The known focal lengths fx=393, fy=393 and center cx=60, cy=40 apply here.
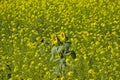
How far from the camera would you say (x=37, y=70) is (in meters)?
4.81

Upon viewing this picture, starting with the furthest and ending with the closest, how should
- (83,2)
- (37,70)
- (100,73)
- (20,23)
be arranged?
(83,2)
(20,23)
(37,70)
(100,73)

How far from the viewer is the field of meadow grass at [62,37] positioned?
15.5 feet

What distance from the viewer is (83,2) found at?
862 centimetres

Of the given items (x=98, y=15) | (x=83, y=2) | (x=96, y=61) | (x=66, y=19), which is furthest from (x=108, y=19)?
(x=96, y=61)

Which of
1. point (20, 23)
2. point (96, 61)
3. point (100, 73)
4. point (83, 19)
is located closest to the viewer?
point (100, 73)

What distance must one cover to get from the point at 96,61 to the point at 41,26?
7.86 feet

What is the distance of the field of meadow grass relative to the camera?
474cm

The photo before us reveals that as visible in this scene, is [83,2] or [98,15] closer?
[98,15]

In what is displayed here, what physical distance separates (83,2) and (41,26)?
1.67 metres

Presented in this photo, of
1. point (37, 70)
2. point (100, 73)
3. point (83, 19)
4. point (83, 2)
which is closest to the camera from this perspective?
point (100, 73)

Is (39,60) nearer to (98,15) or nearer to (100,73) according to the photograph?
(100,73)

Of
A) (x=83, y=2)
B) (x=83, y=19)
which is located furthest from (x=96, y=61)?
(x=83, y=2)

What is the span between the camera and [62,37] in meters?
2.58

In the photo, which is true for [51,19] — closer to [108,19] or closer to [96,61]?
[108,19]
